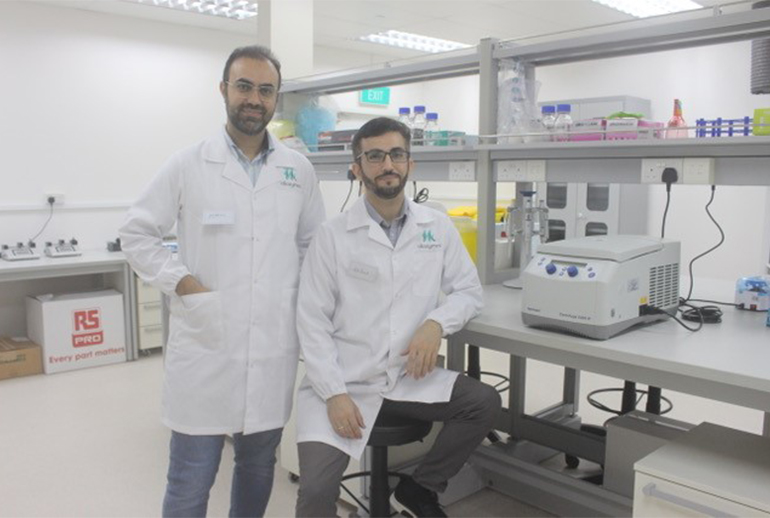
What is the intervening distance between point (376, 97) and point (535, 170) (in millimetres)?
4803

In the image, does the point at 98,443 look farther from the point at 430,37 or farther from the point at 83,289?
the point at 430,37

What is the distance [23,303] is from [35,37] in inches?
73.2

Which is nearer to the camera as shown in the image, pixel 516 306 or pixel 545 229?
pixel 516 306

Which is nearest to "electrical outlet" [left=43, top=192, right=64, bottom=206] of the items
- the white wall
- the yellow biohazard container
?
the white wall

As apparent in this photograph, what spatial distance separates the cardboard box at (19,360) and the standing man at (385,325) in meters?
3.02

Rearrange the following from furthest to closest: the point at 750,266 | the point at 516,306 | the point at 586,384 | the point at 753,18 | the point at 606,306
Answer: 1. the point at 750,266
2. the point at 586,384
3. the point at 516,306
4. the point at 753,18
5. the point at 606,306

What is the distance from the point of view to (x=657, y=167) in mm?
2041

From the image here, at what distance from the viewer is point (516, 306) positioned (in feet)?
7.10

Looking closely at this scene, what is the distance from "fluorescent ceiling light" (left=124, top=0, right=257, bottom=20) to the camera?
469 cm

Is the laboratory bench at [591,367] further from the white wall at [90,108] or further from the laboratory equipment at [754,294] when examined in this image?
the white wall at [90,108]

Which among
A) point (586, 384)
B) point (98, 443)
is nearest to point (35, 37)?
point (98, 443)

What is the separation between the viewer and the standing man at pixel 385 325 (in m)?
1.81

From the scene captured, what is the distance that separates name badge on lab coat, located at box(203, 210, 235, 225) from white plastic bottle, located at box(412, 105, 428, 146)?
111cm

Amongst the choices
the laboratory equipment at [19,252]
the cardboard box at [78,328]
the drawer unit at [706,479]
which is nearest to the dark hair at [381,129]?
the drawer unit at [706,479]
